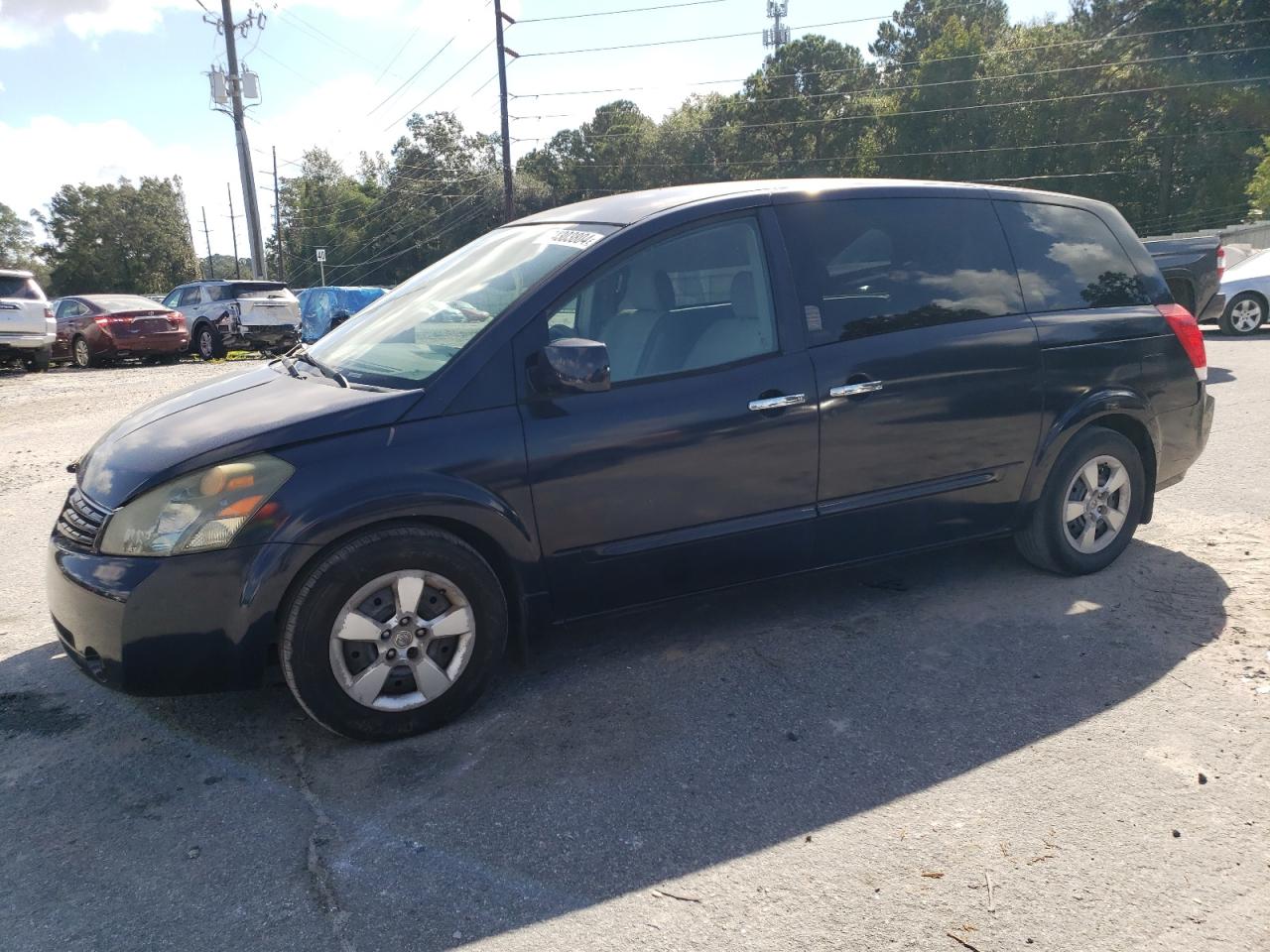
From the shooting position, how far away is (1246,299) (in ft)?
49.2

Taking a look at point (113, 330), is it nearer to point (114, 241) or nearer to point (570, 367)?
point (570, 367)

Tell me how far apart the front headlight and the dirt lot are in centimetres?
76

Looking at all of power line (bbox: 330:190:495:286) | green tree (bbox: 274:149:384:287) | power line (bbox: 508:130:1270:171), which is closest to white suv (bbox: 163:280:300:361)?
power line (bbox: 508:130:1270:171)

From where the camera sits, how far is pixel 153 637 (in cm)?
305

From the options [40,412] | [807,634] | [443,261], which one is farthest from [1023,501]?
[40,412]

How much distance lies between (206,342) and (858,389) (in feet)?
65.5

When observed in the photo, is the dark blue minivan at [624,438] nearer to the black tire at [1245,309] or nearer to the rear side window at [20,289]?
the black tire at [1245,309]

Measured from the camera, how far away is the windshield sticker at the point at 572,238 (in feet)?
12.2

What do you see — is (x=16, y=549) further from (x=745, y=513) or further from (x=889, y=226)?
(x=889, y=226)

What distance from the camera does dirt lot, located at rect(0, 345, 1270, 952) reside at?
7.95 feet

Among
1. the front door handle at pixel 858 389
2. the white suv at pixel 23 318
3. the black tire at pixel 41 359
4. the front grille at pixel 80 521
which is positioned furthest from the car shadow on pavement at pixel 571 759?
the black tire at pixel 41 359

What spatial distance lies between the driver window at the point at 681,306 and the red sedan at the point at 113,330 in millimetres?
18296

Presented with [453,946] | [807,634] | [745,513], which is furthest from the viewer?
[807,634]

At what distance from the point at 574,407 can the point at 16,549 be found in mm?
4154
